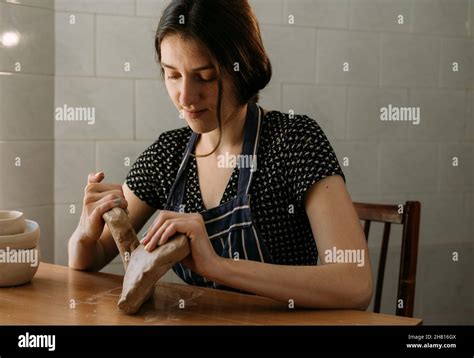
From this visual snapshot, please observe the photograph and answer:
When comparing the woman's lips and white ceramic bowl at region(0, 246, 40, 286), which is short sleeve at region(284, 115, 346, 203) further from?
white ceramic bowl at region(0, 246, 40, 286)

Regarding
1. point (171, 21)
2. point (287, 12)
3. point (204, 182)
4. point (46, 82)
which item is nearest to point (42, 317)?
point (204, 182)

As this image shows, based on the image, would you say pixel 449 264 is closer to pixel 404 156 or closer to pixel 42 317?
pixel 404 156

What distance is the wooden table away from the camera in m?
1.16

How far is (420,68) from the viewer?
2504 mm

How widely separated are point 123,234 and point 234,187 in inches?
13.9

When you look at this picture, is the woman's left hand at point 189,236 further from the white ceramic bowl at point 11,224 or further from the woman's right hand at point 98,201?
the white ceramic bowl at point 11,224

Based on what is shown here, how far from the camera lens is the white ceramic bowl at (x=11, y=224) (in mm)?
1402

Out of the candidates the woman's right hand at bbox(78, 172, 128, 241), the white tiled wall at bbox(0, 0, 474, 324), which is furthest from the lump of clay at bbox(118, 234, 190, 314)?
the white tiled wall at bbox(0, 0, 474, 324)

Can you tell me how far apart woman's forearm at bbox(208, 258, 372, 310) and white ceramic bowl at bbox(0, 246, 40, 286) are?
42 centimetres

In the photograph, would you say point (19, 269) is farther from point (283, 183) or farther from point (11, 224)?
point (283, 183)

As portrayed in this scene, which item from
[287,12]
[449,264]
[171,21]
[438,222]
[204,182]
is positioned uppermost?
[287,12]

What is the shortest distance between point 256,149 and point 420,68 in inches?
46.0

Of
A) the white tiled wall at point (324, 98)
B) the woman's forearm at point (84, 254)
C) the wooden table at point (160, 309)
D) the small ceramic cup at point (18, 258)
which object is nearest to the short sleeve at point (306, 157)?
the wooden table at point (160, 309)
